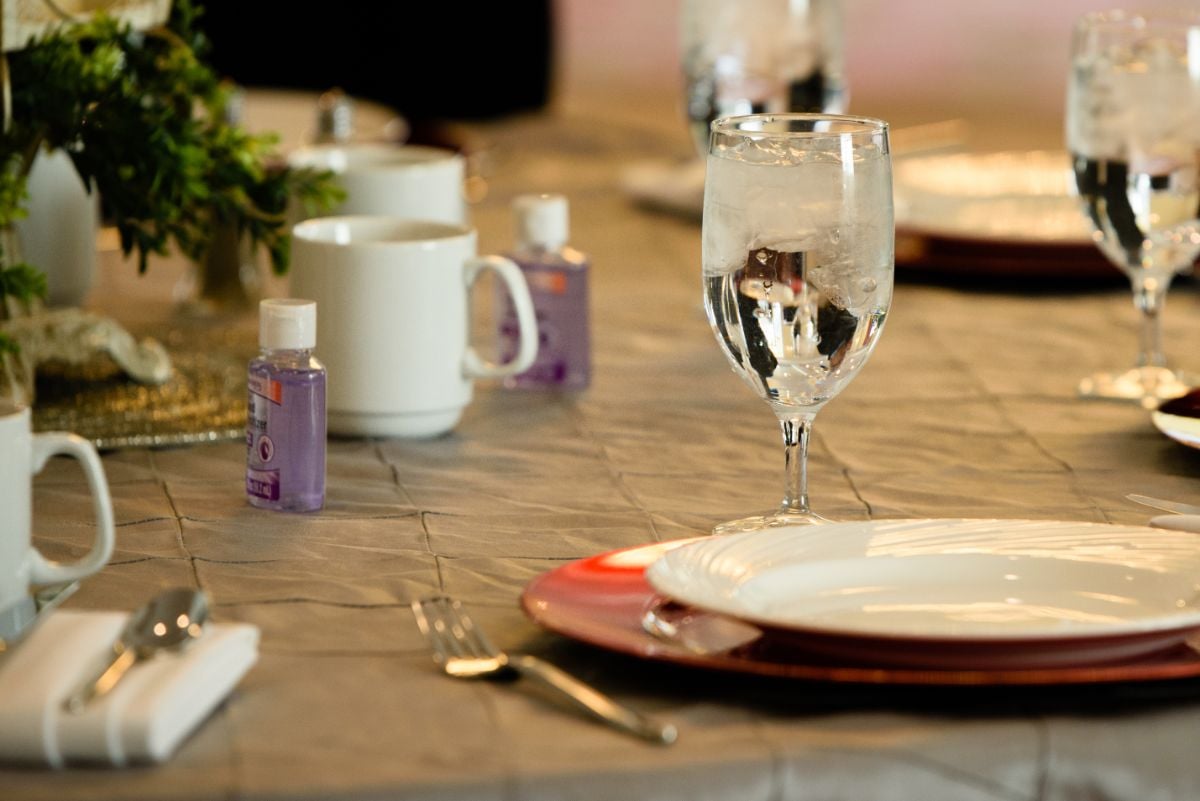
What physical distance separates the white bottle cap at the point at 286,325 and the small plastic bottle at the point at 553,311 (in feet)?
1.00

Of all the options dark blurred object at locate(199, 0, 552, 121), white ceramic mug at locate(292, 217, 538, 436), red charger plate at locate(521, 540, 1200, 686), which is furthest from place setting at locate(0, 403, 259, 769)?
dark blurred object at locate(199, 0, 552, 121)

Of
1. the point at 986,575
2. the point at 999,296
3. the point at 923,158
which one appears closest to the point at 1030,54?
the point at 923,158

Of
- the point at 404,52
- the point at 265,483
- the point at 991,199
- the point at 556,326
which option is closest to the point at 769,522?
the point at 265,483

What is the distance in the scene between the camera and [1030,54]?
480 centimetres

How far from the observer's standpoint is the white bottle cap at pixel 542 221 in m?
1.11

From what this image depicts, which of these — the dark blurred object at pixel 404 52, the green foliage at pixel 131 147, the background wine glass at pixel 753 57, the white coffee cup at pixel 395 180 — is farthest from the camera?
the dark blurred object at pixel 404 52

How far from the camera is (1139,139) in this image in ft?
3.40

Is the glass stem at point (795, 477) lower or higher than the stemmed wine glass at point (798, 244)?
lower

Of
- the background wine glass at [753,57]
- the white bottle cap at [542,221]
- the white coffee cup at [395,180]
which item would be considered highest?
the background wine glass at [753,57]

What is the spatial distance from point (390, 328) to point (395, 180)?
0.90 ft

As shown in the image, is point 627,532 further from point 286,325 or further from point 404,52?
point 404,52

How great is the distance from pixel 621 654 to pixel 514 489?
29 centimetres

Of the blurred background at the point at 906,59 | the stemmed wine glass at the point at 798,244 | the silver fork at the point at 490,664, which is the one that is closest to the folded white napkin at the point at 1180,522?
the stemmed wine glass at the point at 798,244

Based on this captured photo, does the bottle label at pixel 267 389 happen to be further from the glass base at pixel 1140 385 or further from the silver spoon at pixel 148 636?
the glass base at pixel 1140 385
